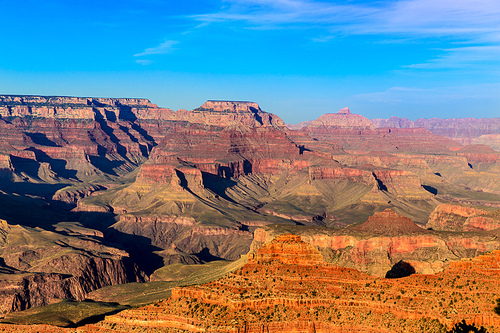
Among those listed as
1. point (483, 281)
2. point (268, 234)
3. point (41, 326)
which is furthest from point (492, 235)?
point (41, 326)

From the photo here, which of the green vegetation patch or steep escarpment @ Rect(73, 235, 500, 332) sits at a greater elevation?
steep escarpment @ Rect(73, 235, 500, 332)

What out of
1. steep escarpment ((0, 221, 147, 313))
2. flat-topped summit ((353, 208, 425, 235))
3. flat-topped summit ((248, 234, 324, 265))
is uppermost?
flat-topped summit ((248, 234, 324, 265))

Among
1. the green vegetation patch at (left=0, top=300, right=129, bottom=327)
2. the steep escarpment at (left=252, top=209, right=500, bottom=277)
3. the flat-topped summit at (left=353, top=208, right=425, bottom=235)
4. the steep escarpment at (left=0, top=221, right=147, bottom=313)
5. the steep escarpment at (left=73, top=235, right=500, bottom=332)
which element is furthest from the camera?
the steep escarpment at (left=0, top=221, right=147, bottom=313)

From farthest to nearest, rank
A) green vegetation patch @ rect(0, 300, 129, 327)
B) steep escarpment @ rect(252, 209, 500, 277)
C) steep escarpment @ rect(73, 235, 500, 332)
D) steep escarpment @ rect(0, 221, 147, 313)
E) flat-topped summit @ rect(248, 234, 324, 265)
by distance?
steep escarpment @ rect(0, 221, 147, 313)
steep escarpment @ rect(252, 209, 500, 277)
green vegetation patch @ rect(0, 300, 129, 327)
flat-topped summit @ rect(248, 234, 324, 265)
steep escarpment @ rect(73, 235, 500, 332)

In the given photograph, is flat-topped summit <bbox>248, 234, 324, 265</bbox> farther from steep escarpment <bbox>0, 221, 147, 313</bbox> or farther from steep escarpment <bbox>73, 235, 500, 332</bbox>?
steep escarpment <bbox>0, 221, 147, 313</bbox>

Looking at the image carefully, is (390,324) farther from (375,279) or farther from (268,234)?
(268,234)

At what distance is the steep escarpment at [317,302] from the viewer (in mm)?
66062

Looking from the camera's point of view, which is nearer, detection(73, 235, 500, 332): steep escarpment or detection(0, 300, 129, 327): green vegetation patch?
detection(73, 235, 500, 332): steep escarpment

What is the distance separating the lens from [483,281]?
226 feet

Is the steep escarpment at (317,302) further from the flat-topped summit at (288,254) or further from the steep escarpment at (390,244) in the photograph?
the steep escarpment at (390,244)

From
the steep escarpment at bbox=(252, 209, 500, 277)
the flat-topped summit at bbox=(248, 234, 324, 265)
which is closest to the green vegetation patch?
the flat-topped summit at bbox=(248, 234, 324, 265)

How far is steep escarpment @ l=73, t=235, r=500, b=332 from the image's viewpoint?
217ft

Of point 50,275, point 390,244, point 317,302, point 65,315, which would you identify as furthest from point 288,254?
point 50,275

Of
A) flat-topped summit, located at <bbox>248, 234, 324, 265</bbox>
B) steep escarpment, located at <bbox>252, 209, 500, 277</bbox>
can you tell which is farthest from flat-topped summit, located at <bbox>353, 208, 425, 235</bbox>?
flat-topped summit, located at <bbox>248, 234, 324, 265</bbox>
